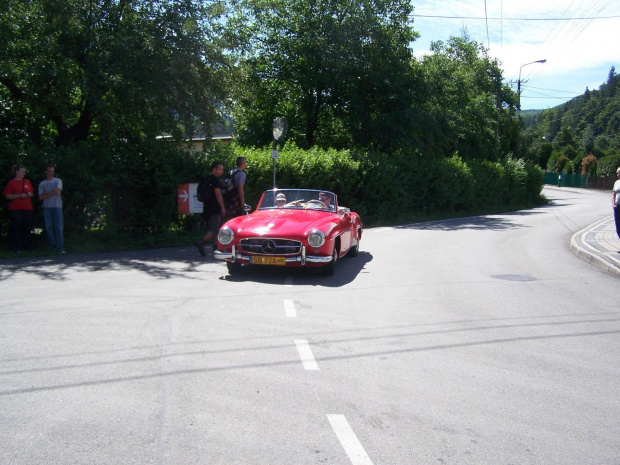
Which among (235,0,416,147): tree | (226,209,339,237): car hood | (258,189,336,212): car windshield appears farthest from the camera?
(235,0,416,147): tree

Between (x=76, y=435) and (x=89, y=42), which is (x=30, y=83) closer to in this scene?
(x=89, y=42)

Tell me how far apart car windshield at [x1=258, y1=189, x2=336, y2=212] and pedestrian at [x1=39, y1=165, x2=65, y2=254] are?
13.6 ft

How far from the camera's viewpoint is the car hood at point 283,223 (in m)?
9.31

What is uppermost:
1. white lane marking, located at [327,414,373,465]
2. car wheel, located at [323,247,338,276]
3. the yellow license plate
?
the yellow license plate

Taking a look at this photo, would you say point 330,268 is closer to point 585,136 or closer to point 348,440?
point 348,440

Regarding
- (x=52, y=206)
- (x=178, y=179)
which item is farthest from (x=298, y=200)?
(x=52, y=206)

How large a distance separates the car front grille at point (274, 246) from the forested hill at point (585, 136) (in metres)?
88.5

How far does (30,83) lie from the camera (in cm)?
1359

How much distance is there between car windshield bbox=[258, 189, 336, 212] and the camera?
1099 centimetres

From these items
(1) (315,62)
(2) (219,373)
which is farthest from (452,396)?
(1) (315,62)

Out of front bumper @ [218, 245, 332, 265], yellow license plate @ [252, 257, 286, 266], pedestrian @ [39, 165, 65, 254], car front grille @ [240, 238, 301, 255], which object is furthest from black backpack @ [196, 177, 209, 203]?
pedestrian @ [39, 165, 65, 254]

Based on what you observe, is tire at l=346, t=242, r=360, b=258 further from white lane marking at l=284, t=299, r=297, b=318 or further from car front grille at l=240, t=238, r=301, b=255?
white lane marking at l=284, t=299, r=297, b=318

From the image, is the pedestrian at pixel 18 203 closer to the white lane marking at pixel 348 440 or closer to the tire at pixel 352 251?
the tire at pixel 352 251

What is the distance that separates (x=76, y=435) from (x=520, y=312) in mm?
5620
